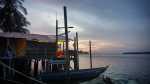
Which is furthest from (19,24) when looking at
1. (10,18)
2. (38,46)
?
(38,46)

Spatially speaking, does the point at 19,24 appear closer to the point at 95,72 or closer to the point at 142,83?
the point at 95,72

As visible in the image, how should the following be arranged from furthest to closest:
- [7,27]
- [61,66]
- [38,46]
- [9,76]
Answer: [7,27] < [61,66] < [38,46] < [9,76]

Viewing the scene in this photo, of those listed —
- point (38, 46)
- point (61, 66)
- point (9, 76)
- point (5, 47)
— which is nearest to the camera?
point (9, 76)

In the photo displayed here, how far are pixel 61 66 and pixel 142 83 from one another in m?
14.3

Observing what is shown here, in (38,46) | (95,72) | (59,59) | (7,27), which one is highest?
(7,27)

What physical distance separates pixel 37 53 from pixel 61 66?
15.3 ft

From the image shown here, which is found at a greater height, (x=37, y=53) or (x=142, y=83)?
(x=37, y=53)

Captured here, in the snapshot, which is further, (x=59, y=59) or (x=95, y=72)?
(x=95, y=72)

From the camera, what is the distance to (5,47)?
2320cm

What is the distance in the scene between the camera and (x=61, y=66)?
91.2ft

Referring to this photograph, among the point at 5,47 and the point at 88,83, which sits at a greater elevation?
the point at 5,47

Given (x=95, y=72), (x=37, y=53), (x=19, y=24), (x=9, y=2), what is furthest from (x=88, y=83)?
(x=9, y=2)

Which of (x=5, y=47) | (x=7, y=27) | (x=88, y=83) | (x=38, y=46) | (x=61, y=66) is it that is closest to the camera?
(x=5, y=47)

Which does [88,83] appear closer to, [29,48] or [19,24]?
[29,48]
